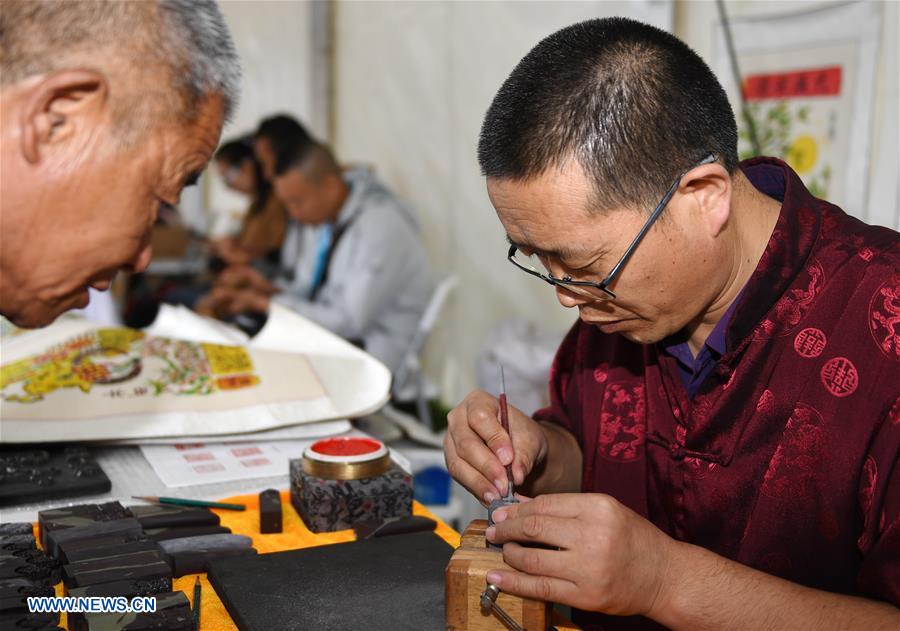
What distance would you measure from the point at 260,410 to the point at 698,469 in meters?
0.99

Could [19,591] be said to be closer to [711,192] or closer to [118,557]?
[118,557]

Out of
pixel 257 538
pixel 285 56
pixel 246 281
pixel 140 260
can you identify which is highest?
pixel 285 56

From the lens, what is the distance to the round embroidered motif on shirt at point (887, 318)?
4.08 feet

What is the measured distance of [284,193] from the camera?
473 cm

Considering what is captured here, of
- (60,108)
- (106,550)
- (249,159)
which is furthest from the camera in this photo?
(249,159)

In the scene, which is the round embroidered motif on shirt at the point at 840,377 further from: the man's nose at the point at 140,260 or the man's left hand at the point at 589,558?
the man's nose at the point at 140,260

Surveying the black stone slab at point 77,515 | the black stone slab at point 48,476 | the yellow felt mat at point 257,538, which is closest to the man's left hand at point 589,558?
the yellow felt mat at point 257,538

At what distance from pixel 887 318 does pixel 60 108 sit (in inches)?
43.3

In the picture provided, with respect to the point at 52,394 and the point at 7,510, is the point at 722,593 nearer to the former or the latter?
the point at 7,510

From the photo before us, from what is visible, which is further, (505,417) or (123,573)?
(505,417)

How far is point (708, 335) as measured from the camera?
153cm

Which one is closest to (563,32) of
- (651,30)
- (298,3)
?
(651,30)

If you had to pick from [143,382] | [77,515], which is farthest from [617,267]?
[143,382]

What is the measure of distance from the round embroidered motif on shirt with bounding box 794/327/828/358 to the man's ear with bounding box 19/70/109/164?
1.01 meters
